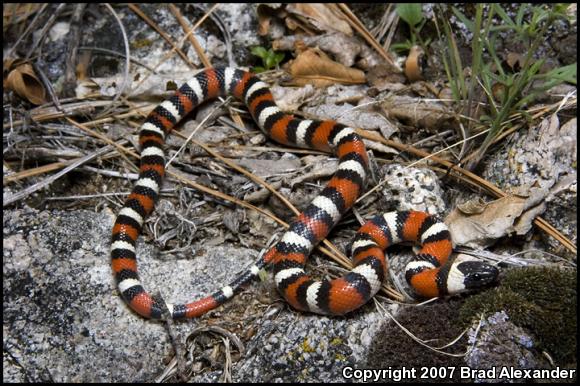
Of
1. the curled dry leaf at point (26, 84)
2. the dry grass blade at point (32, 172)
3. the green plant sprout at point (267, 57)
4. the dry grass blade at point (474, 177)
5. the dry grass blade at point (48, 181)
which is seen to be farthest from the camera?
the green plant sprout at point (267, 57)

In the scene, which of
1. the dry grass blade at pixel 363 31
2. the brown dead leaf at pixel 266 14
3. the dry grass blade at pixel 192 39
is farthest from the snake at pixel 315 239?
the dry grass blade at pixel 363 31

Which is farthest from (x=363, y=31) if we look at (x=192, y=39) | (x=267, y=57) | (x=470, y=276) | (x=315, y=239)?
(x=470, y=276)

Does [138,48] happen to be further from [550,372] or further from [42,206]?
[550,372]

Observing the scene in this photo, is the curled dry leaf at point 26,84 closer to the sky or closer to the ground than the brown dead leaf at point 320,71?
closer to the ground

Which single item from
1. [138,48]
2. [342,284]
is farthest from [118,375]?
[138,48]

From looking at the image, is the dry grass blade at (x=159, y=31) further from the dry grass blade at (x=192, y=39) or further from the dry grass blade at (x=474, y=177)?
the dry grass blade at (x=474, y=177)

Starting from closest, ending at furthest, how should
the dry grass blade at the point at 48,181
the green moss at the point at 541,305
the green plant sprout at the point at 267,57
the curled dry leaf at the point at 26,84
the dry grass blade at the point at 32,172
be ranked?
the green moss at the point at 541,305 → the dry grass blade at the point at 48,181 → the dry grass blade at the point at 32,172 → the curled dry leaf at the point at 26,84 → the green plant sprout at the point at 267,57
